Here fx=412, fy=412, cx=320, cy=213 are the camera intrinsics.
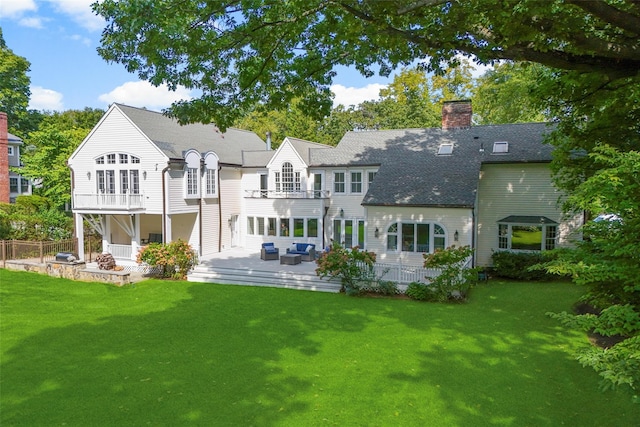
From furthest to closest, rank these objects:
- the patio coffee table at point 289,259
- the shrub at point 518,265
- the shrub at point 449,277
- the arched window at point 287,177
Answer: the arched window at point 287,177
the patio coffee table at point 289,259
the shrub at point 518,265
the shrub at point 449,277

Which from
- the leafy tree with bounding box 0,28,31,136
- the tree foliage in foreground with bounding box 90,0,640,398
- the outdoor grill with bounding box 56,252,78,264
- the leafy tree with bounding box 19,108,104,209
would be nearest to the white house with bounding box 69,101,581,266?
the outdoor grill with bounding box 56,252,78,264

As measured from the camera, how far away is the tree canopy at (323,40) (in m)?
6.59

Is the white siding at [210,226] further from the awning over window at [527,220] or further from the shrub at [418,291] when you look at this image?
the awning over window at [527,220]

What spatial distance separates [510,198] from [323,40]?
593 inches

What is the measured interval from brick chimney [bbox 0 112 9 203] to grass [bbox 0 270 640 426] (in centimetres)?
2272

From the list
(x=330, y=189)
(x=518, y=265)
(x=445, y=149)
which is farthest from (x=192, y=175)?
(x=518, y=265)

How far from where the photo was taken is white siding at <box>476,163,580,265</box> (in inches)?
810

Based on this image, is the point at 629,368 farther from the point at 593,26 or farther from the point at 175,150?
the point at 175,150

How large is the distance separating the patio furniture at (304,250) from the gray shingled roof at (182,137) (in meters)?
7.51

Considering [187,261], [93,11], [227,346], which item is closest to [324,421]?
[227,346]

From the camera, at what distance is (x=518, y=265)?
19.7 m

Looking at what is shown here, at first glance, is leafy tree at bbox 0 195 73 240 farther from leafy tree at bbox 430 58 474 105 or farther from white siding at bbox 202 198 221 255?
leafy tree at bbox 430 58 474 105

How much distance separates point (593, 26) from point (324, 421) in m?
9.71

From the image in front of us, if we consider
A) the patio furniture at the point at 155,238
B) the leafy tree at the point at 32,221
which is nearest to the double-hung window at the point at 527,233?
the patio furniture at the point at 155,238
